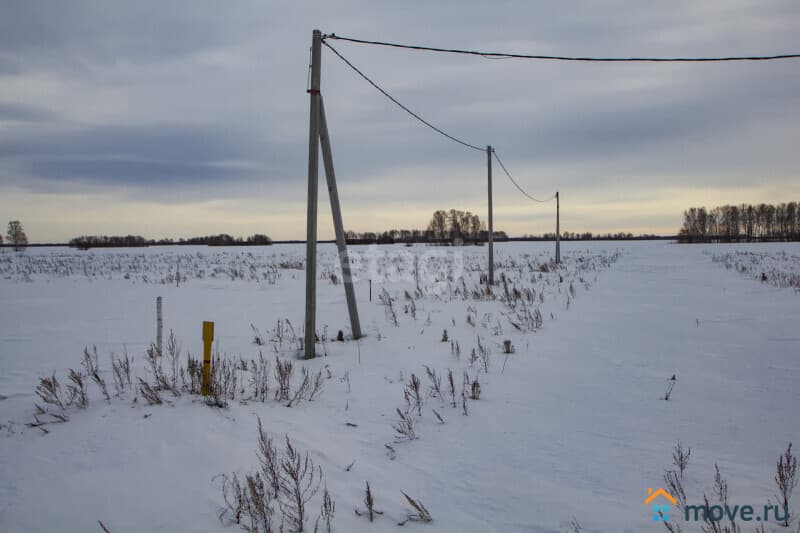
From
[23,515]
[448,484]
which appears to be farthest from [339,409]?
[23,515]

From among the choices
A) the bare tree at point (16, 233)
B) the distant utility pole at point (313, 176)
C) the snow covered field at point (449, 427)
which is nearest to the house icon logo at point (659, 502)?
the snow covered field at point (449, 427)

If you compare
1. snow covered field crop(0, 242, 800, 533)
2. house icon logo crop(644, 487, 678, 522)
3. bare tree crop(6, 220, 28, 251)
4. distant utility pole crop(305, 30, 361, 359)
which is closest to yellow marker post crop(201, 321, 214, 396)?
snow covered field crop(0, 242, 800, 533)

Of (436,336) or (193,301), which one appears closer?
(436,336)

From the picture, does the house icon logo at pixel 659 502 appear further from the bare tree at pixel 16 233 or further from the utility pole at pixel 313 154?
the bare tree at pixel 16 233

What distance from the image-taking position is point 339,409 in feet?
14.0

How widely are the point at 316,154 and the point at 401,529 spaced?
496cm

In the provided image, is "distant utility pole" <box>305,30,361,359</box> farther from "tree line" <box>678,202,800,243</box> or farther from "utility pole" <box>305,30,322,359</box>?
"tree line" <box>678,202,800,243</box>

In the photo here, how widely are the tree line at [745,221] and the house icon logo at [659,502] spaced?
11137cm

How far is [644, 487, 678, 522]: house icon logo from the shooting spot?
2479mm

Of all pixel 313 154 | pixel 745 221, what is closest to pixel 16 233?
pixel 313 154

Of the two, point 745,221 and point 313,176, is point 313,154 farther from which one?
point 745,221

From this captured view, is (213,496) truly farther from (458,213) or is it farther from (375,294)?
(458,213)

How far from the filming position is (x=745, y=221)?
102062 millimetres

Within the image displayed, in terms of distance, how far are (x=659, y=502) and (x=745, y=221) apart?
426 ft
